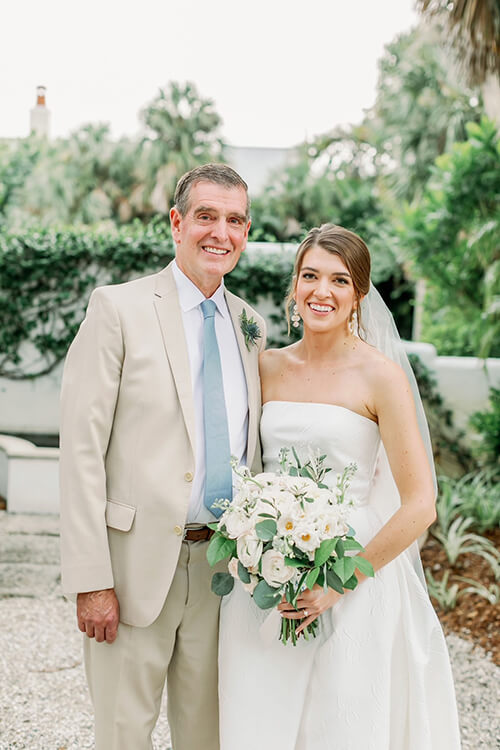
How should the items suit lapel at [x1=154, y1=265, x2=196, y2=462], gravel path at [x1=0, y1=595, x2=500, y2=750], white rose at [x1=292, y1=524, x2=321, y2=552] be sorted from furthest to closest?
1. gravel path at [x1=0, y1=595, x2=500, y2=750]
2. suit lapel at [x1=154, y1=265, x2=196, y2=462]
3. white rose at [x1=292, y1=524, x2=321, y2=552]

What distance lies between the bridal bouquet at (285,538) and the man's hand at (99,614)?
439 millimetres

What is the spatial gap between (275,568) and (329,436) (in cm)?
57

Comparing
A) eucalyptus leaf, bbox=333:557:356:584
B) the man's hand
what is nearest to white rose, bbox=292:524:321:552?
eucalyptus leaf, bbox=333:557:356:584

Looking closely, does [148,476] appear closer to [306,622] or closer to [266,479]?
[266,479]

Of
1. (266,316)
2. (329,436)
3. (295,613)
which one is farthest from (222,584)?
(266,316)

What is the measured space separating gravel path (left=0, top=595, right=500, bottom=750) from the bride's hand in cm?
170

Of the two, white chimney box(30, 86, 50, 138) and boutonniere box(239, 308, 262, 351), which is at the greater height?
white chimney box(30, 86, 50, 138)

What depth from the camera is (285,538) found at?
2.09 m

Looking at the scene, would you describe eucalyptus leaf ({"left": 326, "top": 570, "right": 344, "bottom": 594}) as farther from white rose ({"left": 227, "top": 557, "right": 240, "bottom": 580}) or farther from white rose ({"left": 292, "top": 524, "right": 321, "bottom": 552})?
white rose ({"left": 227, "top": 557, "right": 240, "bottom": 580})

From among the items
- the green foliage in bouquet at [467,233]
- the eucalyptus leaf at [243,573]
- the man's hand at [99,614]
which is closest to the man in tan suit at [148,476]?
the man's hand at [99,614]

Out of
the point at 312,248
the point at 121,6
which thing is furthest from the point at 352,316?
the point at 121,6

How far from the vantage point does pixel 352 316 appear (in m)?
2.78

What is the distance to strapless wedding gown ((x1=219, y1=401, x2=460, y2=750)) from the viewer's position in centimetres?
241

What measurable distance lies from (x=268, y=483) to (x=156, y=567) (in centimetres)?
48
